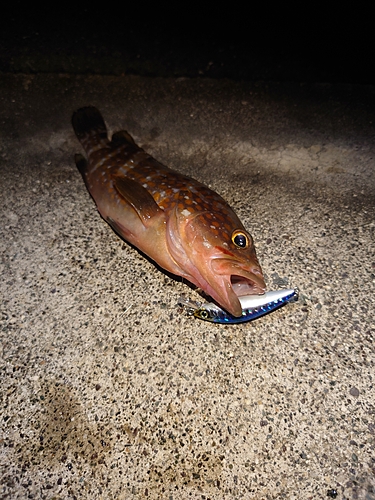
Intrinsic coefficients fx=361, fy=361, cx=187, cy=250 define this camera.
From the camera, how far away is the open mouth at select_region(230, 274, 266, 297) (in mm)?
2309

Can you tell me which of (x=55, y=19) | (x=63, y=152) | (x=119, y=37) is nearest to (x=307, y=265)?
(x=63, y=152)

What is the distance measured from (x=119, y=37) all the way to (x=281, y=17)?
1.87m

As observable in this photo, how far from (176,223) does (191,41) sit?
9.32ft

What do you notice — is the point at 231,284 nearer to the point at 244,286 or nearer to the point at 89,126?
the point at 244,286

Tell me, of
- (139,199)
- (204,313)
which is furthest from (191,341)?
(139,199)

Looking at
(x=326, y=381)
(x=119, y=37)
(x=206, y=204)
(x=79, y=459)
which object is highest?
(x=119, y=37)

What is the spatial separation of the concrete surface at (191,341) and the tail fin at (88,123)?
0.66 feet

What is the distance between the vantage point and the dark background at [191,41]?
4.11m

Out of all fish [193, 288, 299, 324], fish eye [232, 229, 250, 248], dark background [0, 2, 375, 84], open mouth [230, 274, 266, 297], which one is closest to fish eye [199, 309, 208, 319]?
fish [193, 288, 299, 324]

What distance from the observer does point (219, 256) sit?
233cm

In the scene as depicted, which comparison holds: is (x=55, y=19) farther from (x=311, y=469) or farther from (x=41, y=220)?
(x=311, y=469)

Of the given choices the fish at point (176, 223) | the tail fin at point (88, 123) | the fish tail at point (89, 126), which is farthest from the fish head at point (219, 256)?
the tail fin at point (88, 123)

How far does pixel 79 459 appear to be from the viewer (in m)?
2.08

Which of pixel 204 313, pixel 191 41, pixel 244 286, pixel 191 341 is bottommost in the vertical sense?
pixel 191 341
